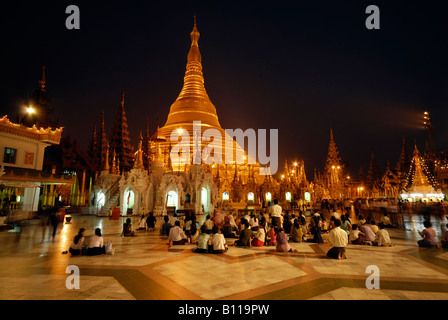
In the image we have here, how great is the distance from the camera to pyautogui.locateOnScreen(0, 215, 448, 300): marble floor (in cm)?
492

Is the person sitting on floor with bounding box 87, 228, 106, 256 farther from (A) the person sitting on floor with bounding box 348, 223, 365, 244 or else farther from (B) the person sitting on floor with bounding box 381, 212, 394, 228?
(B) the person sitting on floor with bounding box 381, 212, 394, 228

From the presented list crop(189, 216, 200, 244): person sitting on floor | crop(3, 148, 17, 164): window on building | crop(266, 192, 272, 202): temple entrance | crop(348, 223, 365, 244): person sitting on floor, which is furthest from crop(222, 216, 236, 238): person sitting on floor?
crop(266, 192, 272, 202): temple entrance

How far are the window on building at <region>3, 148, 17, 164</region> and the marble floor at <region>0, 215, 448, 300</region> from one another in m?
15.4

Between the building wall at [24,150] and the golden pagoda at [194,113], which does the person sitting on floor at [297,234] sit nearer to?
the building wall at [24,150]

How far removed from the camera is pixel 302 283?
5.57 meters

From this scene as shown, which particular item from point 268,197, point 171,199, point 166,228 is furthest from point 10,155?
point 268,197

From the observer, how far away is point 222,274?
Result: 6184mm

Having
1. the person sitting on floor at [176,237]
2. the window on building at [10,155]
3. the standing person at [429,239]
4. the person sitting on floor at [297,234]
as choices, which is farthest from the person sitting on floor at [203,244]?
the window on building at [10,155]

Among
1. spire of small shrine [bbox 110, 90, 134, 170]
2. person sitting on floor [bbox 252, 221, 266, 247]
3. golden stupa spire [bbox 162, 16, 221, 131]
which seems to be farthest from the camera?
golden stupa spire [bbox 162, 16, 221, 131]

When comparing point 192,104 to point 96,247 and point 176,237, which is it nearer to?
point 176,237

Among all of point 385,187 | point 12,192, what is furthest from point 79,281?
point 385,187

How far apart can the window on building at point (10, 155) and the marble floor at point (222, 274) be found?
1535cm

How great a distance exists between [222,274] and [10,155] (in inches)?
908
